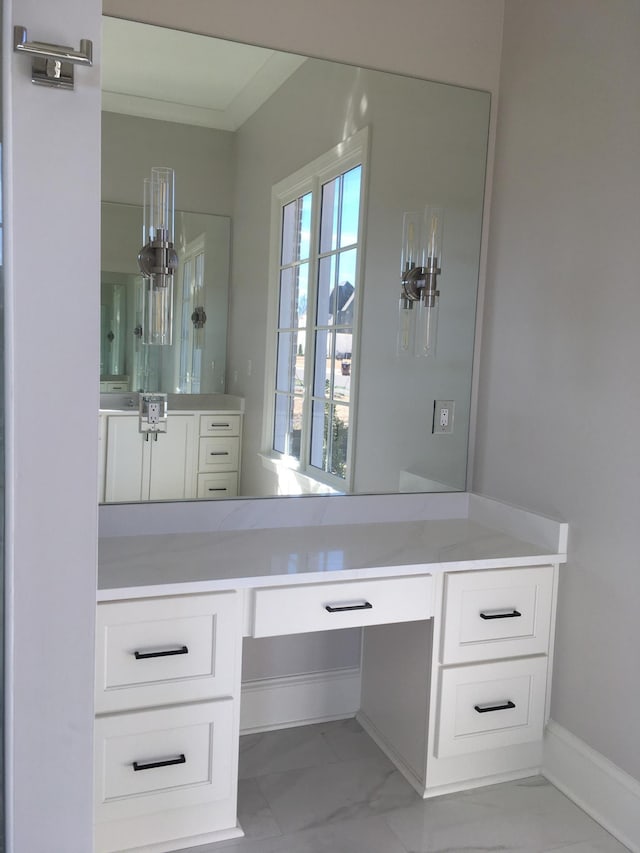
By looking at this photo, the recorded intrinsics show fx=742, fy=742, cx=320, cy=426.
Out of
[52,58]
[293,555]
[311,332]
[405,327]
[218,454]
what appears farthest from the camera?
[405,327]

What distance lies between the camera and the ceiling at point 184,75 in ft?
6.55

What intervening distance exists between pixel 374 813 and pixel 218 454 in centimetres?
108

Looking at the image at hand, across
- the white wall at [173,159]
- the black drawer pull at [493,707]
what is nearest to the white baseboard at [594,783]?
the black drawer pull at [493,707]

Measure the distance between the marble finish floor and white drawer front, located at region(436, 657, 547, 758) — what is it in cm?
16

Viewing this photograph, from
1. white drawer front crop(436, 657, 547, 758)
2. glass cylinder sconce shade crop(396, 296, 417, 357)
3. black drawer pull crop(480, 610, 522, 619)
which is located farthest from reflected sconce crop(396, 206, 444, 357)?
white drawer front crop(436, 657, 547, 758)

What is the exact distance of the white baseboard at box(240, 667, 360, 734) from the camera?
241 cm

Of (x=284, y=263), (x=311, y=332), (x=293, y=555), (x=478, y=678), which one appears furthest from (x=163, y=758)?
(x=284, y=263)

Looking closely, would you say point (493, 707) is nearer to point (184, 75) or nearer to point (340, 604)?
point (340, 604)

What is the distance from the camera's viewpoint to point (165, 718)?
1743mm

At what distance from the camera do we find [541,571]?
2135 mm

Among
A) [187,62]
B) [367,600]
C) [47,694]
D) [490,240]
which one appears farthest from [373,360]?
[47,694]

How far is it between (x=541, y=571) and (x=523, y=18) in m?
1.73

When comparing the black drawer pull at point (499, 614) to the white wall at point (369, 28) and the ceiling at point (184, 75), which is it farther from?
the white wall at point (369, 28)

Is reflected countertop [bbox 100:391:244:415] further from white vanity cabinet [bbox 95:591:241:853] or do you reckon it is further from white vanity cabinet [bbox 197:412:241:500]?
white vanity cabinet [bbox 95:591:241:853]
